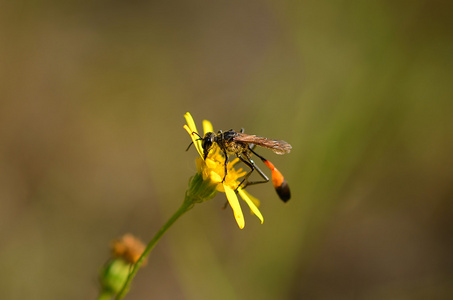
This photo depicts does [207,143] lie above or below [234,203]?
above

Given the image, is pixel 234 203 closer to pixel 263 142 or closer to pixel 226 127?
pixel 263 142

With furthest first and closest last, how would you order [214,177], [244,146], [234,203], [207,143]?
1. [244,146]
2. [207,143]
3. [214,177]
4. [234,203]

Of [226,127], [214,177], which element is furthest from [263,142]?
[226,127]

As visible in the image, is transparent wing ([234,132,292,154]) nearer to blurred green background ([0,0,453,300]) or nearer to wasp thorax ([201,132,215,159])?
wasp thorax ([201,132,215,159])

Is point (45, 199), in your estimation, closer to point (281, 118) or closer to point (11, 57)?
point (11, 57)

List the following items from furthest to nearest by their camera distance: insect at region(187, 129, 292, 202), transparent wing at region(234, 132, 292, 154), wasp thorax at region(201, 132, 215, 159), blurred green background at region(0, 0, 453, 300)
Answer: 1. blurred green background at region(0, 0, 453, 300)
2. transparent wing at region(234, 132, 292, 154)
3. insect at region(187, 129, 292, 202)
4. wasp thorax at region(201, 132, 215, 159)

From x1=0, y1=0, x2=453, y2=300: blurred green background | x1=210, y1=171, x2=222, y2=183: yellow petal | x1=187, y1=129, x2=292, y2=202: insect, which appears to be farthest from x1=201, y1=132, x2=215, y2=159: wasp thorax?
x1=0, y1=0, x2=453, y2=300: blurred green background

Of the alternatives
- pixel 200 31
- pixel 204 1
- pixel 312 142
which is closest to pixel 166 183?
pixel 312 142

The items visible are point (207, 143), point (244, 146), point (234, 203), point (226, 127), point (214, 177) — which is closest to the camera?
point (234, 203)

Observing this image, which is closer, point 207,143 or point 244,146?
point 207,143
